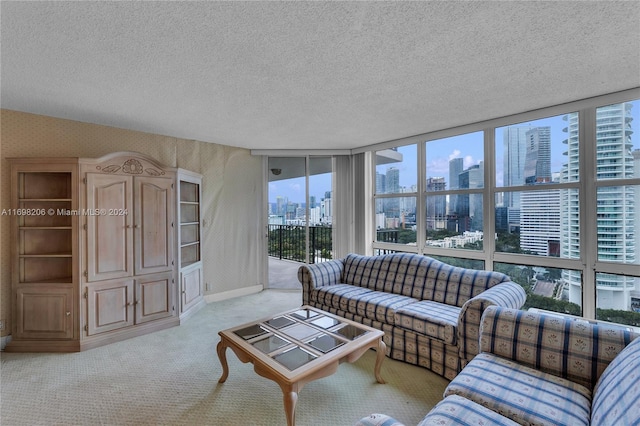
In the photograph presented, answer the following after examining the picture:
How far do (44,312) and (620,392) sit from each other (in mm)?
4290

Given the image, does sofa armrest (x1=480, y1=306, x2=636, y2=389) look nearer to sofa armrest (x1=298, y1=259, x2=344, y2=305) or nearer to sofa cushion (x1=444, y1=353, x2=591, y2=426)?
sofa cushion (x1=444, y1=353, x2=591, y2=426)

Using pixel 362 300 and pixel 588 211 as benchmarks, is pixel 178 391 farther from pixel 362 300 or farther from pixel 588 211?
pixel 588 211

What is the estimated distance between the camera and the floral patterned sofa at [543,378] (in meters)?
1.20

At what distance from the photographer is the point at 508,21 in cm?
155

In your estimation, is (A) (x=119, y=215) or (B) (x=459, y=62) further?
(A) (x=119, y=215)

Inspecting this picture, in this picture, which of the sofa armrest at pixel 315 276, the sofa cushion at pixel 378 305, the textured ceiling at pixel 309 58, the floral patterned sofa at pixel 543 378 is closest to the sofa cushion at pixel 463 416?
the floral patterned sofa at pixel 543 378

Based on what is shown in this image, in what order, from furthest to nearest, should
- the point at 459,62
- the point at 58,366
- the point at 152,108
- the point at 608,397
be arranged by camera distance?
the point at 152,108
the point at 58,366
the point at 459,62
the point at 608,397

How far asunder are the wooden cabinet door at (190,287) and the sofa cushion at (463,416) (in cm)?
320

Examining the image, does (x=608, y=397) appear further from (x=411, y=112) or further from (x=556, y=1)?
(x=411, y=112)

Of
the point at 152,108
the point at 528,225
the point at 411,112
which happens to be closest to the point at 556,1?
the point at 411,112

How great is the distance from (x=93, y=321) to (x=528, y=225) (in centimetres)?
470

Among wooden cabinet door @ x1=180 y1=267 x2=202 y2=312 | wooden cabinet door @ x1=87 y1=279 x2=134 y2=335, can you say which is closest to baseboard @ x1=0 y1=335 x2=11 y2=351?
wooden cabinet door @ x1=87 y1=279 x2=134 y2=335

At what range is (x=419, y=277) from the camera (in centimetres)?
307

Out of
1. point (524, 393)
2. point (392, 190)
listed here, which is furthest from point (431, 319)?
point (392, 190)
